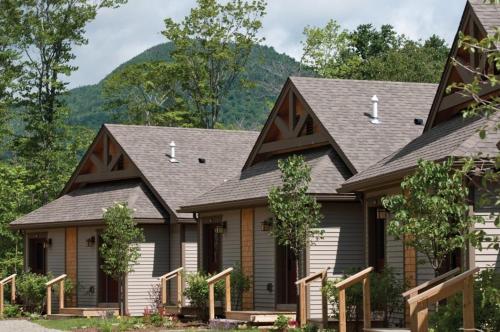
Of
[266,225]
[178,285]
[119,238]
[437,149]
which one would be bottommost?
[178,285]

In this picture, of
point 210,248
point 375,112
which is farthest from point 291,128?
point 210,248

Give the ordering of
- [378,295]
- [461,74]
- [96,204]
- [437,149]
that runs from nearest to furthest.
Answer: [437,149] < [378,295] < [461,74] < [96,204]

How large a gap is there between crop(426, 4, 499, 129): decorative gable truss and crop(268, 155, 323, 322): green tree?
3.21 metres

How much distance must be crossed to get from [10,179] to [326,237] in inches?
1002

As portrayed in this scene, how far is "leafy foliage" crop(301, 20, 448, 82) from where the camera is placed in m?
57.8

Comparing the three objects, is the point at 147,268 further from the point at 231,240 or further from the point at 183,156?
the point at 231,240

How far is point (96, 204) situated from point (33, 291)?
3569 mm

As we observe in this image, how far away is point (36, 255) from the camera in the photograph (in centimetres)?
3947

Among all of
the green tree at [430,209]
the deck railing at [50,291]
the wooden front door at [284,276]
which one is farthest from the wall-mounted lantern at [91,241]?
the green tree at [430,209]

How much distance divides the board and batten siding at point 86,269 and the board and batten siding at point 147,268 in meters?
1.85

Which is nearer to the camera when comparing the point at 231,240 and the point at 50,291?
the point at 231,240

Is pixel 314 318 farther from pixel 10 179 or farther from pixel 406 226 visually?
pixel 10 179

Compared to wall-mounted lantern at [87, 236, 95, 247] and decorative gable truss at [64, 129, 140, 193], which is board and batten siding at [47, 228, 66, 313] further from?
decorative gable truss at [64, 129, 140, 193]

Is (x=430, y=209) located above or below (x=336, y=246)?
above
